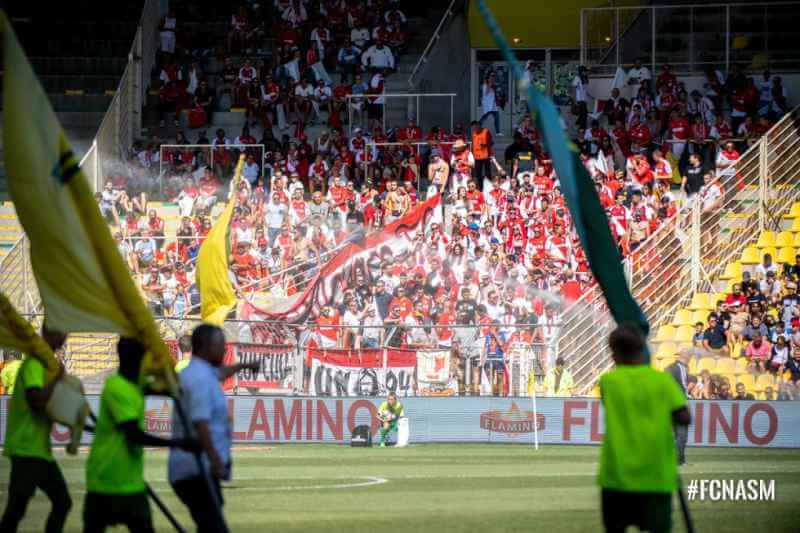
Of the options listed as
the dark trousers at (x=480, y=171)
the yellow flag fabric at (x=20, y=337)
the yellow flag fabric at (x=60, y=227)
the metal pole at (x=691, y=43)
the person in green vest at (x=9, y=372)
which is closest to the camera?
the yellow flag fabric at (x=60, y=227)

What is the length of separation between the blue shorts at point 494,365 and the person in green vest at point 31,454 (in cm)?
1433

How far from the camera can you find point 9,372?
21.5 meters

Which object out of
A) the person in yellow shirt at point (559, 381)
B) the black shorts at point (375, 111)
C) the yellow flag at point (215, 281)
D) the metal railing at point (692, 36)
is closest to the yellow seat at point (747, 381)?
the person in yellow shirt at point (559, 381)

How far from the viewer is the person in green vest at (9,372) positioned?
21356 millimetres

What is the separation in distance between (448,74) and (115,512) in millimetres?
28268

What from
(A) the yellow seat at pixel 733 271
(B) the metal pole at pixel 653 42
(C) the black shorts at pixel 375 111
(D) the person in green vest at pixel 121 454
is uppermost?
(B) the metal pole at pixel 653 42

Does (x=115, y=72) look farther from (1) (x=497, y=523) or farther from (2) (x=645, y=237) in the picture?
(1) (x=497, y=523)

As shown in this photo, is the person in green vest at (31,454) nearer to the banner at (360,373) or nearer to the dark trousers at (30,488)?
the dark trousers at (30,488)

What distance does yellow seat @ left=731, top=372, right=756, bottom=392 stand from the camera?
2272 cm

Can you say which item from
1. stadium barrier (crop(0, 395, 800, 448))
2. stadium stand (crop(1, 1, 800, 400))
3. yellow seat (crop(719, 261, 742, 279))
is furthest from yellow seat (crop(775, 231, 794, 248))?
stadium barrier (crop(0, 395, 800, 448))

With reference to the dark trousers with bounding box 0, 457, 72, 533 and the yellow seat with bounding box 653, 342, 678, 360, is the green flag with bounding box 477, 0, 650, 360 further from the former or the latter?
the yellow seat with bounding box 653, 342, 678, 360

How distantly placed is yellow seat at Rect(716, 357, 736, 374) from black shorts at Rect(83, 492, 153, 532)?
54.2 feet

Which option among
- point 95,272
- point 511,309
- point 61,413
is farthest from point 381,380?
point 95,272

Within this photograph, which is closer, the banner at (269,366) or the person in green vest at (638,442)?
the person in green vest at (638,442)
